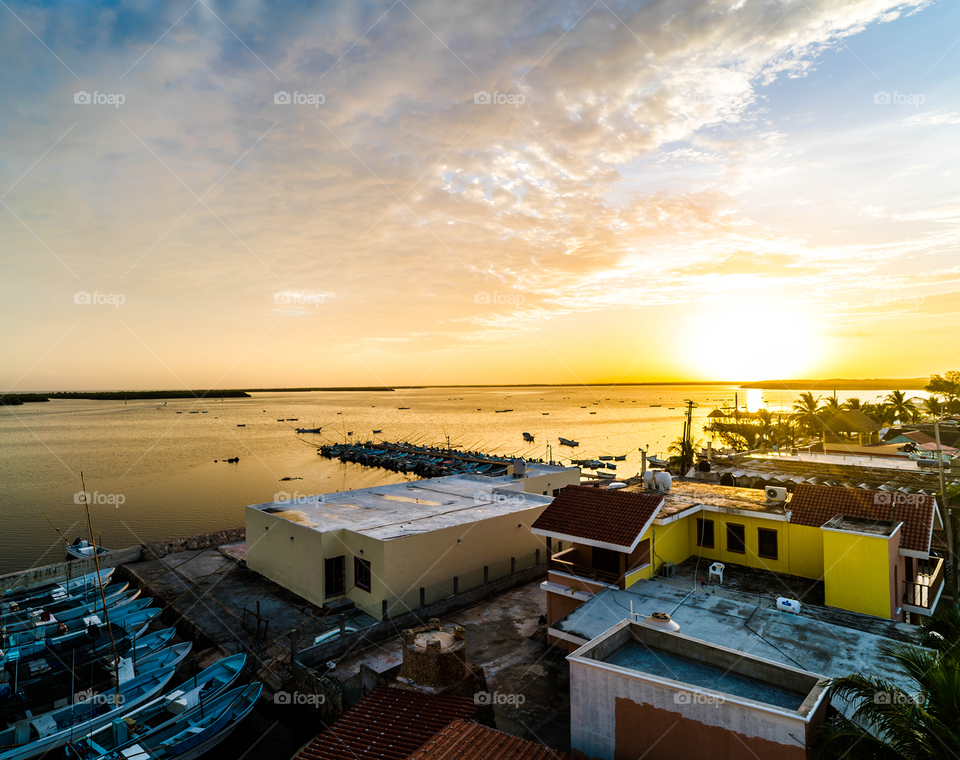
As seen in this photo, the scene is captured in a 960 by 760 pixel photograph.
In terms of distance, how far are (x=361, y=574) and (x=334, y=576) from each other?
1283 millimetres

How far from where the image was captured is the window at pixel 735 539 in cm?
1680

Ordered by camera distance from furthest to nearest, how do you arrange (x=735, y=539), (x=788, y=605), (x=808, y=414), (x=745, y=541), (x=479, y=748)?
(x=808, y=414) < (x=735, y=539) < (x=745, y=541) < (x=788, y=605) < (x=479, y=748)

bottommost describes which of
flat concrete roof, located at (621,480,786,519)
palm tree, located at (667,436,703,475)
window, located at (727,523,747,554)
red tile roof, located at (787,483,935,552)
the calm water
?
the calm water

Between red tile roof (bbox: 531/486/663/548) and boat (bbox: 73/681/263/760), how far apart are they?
1027 centimetres

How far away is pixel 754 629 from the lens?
1198 centimetres

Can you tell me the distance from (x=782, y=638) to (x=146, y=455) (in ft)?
309

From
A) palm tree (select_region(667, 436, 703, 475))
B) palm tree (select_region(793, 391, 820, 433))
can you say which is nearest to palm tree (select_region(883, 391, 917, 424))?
palm tree (select_region(793, 391, 820, 433))

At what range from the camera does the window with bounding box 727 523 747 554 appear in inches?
661

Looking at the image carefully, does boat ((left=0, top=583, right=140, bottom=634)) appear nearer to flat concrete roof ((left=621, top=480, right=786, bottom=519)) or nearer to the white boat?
the white boat

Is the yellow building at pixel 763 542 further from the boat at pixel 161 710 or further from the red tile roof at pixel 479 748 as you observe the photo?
the boat at pixel 161 710

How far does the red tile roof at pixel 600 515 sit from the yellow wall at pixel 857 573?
4.56m

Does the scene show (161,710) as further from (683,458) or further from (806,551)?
(683,458)

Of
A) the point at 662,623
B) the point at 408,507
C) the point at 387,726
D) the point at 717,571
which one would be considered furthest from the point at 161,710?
the point at 717,571

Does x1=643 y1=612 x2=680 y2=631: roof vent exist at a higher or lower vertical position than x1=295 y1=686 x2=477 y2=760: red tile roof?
higher
